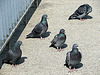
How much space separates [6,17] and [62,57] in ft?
7.00

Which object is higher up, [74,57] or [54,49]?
[54,49]

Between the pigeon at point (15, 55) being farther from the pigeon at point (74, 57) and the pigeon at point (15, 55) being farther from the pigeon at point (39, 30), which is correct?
the pigeon at point (39, 30)

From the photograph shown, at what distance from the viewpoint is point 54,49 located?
10.0m

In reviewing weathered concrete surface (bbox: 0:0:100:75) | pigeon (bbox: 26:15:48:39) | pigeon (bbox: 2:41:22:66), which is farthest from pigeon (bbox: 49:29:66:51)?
pigeon (bbox: 2:41:22:66)

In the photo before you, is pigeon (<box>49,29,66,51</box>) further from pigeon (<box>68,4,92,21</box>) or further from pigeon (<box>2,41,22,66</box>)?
pigeon (<box>68,4,92,21</box>)

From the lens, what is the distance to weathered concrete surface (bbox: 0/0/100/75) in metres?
8.56

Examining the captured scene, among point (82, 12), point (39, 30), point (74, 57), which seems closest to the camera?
point (74, 57)

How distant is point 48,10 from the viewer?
46.0 feet

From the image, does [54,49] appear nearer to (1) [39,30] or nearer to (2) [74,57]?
(1) [39,30]

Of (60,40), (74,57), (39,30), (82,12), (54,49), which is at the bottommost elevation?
(74,57)

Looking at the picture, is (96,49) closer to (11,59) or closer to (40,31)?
(40,31)

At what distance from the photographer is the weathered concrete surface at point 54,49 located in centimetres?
856

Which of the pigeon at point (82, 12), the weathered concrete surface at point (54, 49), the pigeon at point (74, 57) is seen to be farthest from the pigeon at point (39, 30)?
the pigeon at point (74, 57)

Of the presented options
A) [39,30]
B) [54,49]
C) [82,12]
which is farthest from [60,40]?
[82,12]
